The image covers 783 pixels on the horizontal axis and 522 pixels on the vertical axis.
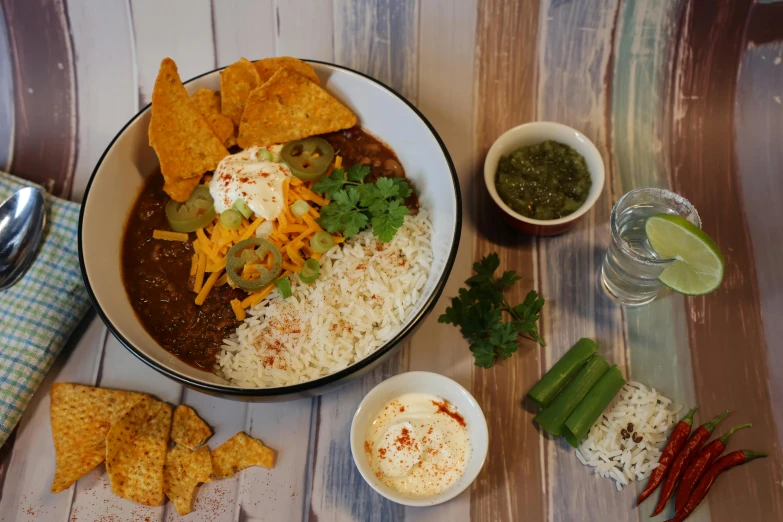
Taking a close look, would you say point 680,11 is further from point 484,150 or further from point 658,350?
point 658,350

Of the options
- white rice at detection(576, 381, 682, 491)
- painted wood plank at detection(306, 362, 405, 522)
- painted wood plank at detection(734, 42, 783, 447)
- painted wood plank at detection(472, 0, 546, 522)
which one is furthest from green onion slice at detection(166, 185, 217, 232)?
painted wood plank at detection(734, 42, 783, 447)

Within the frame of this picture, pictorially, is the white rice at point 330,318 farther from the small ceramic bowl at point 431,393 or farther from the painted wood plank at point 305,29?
the painted wood plank at point 305,29

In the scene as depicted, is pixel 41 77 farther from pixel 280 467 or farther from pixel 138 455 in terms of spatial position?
pixel 280 467

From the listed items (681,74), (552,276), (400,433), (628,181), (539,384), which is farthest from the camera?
(681,74)

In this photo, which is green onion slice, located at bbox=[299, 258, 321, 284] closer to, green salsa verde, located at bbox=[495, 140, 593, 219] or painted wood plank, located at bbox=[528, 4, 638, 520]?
green salsa verde, located at bbox=[495, 140, 593, 219]

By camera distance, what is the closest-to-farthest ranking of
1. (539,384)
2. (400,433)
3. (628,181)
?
1. (400,433)
2. (539,384)
3. (628,181)

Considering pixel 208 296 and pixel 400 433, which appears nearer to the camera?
pixel 400 433

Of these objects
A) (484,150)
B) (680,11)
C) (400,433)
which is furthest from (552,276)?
(680,11)
